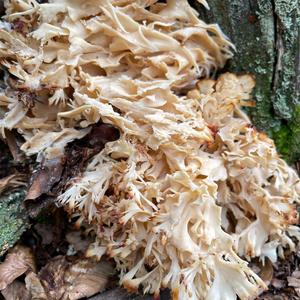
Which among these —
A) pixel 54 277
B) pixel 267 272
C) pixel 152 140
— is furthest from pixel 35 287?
pixel 267 272

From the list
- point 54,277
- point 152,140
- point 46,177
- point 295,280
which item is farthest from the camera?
point 295,280

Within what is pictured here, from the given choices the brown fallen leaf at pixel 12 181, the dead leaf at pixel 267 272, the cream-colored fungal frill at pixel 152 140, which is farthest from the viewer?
the dead leaf at pixel 267 272

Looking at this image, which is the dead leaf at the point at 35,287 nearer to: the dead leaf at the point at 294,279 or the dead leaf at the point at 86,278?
the dead leaf at the point at 86,278

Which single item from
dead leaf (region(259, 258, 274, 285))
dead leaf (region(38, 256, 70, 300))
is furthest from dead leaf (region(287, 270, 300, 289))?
dead leaf (region(38, 256, 70, 300))

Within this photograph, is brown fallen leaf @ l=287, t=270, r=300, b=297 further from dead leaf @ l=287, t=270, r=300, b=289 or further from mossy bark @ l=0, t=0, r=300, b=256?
mossy bark @ l=0, t=0, r=300, b=256

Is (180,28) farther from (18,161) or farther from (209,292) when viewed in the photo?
(209,292)

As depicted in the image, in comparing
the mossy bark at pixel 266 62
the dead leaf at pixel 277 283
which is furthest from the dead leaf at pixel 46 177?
the dead leaf at pixel 277 283

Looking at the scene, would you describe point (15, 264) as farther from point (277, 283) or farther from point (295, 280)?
point (295, 280)
